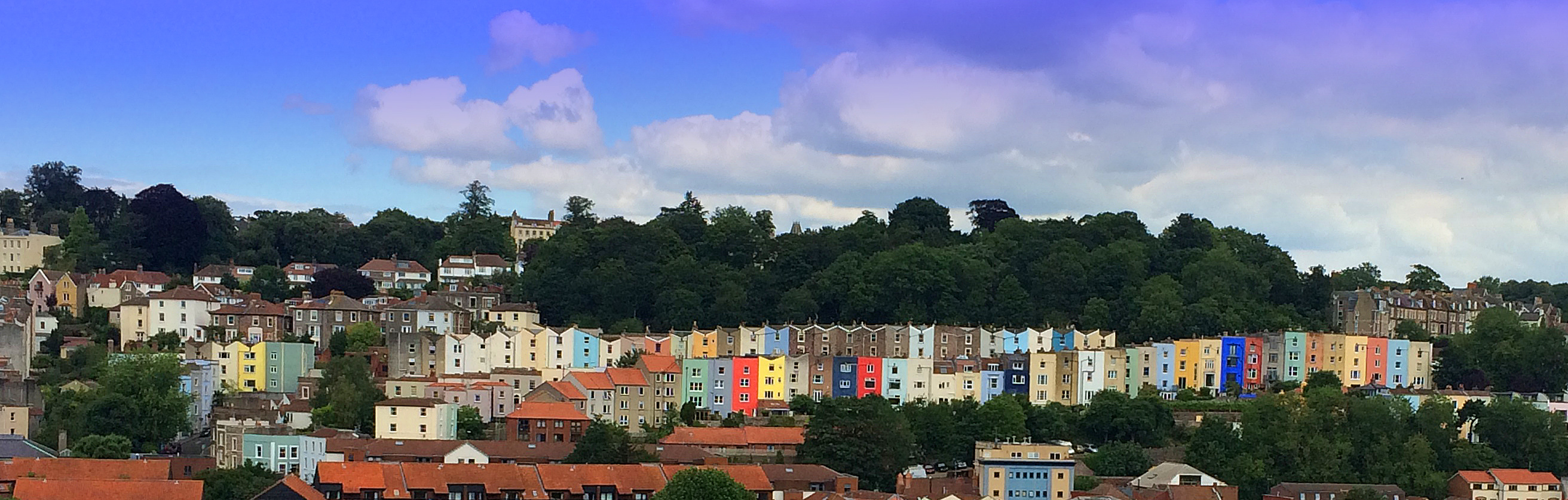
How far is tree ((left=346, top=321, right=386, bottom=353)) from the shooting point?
6481 cm

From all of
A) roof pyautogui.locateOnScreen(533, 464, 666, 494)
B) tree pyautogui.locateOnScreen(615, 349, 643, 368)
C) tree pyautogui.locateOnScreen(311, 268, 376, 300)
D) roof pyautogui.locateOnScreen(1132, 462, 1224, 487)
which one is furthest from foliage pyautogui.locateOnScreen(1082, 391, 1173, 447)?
tree pyautogui.locateOnScreen(311, 268, 376, 300)

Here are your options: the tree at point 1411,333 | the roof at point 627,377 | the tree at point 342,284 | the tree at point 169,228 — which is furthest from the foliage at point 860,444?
the tree at point 169,228

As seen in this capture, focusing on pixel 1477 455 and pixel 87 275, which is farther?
pixel 87 275

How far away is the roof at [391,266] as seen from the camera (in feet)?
264

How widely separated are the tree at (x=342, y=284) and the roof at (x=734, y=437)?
66.3ft

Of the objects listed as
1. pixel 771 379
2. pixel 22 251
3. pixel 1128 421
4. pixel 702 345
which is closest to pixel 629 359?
pixel 702 345

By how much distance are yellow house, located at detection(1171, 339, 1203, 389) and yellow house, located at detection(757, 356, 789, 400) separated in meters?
12.2

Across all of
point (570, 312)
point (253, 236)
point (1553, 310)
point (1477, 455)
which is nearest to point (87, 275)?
point (253, 236)

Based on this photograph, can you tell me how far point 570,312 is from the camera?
2773 inches

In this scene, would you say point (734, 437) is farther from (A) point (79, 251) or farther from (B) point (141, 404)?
(A) point (79, 251)

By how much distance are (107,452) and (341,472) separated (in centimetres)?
692

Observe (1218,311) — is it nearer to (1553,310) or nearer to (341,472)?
(1553,310)

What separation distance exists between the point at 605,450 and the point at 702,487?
226 inches

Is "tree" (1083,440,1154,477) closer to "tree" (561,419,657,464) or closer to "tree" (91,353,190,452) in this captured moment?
"tree" (561,419,657,464)
